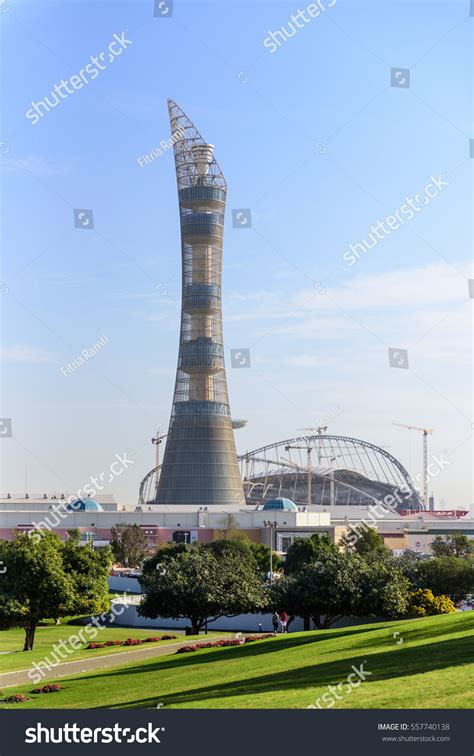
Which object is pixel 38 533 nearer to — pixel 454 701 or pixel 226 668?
pixel 226 668

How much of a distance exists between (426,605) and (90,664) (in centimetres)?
1643

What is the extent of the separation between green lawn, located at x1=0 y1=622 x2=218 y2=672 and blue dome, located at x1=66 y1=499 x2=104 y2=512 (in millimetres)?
69508

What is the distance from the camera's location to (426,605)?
1882 inches

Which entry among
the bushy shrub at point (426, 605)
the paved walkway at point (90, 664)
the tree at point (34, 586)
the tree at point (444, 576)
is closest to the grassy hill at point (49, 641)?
the paved walkway at point (90, 664)

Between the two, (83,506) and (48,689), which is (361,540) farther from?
(48,689)

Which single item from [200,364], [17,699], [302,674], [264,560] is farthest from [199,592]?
[200,364]

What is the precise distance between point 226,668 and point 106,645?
684 inches

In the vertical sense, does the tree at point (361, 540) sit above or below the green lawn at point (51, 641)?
above

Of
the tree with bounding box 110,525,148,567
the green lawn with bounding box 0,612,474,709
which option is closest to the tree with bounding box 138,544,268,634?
the green lawn with bounding box 0,612,474,709

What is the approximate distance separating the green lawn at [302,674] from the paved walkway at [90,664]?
4.50ft

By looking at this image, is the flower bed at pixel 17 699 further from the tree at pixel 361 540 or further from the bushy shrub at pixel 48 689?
the tree at pixel 361 540

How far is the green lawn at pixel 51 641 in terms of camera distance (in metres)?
42.0
